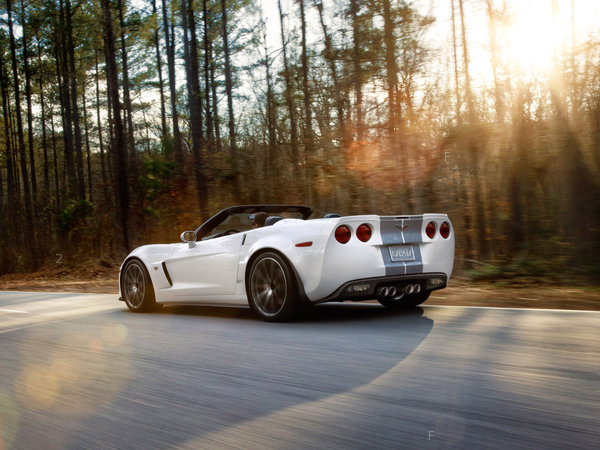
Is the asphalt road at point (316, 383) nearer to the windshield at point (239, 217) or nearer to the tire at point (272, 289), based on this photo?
the tire at point (272, 289)

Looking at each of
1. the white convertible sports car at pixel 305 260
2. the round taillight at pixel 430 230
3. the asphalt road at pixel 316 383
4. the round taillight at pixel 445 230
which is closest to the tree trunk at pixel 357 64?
the white convertible sports car at pixel 305 260

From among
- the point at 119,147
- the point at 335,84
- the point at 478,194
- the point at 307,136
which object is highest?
the point at 335,84

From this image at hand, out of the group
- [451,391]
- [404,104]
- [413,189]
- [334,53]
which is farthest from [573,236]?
[334,53]

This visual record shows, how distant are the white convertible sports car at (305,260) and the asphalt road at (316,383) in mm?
315

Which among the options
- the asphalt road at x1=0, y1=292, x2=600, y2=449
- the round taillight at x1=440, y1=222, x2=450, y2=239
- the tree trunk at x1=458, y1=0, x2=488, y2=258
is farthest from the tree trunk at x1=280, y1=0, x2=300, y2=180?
the asphalt road at x1=0, y1=292, x2=600, y2=449

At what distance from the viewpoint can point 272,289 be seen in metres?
5.77

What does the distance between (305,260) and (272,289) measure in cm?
58

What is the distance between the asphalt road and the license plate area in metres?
0.58

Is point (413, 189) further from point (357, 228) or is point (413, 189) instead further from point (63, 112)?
point (63, 112)

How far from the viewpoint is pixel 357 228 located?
17.7 feet

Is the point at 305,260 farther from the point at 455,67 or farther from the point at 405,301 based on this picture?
the point at 455,67

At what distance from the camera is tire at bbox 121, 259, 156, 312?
747cm

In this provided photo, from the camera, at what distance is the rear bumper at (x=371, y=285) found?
5.34m

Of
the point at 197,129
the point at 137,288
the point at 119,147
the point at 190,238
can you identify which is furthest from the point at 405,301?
the point at 119,147
